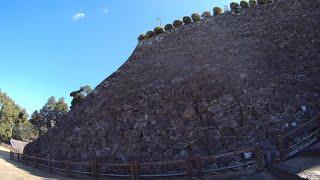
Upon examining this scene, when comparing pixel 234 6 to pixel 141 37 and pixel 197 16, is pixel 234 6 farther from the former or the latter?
pixel 141 37

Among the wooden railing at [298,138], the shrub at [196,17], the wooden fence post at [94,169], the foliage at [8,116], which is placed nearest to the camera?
the wooden railing at [298,138]

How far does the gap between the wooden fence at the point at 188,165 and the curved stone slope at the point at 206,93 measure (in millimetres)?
1055

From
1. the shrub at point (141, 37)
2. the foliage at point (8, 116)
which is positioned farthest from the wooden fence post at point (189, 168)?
the foliage at point (8, 116)

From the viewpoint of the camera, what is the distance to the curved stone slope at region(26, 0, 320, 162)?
25.0 m

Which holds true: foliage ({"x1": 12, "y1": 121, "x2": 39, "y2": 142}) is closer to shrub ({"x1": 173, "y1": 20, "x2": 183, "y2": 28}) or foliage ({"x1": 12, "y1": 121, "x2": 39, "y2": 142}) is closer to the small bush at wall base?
the small bush at wall base

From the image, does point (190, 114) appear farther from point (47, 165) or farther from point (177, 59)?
point (47, 165)

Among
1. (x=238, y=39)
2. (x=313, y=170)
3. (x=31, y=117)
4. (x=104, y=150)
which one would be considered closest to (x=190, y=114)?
(x=104, y=150)

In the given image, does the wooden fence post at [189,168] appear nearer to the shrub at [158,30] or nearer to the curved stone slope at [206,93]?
the curved stone slope at [206,93]

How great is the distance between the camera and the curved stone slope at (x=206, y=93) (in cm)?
2497

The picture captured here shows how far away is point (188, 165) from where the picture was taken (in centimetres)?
2091

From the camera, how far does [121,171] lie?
26328 mm

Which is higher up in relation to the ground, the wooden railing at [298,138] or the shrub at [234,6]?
the shrub at [234,6]

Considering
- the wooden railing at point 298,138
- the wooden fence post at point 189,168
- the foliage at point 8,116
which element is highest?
the foliage at point 8,116

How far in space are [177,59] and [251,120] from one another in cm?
1162
